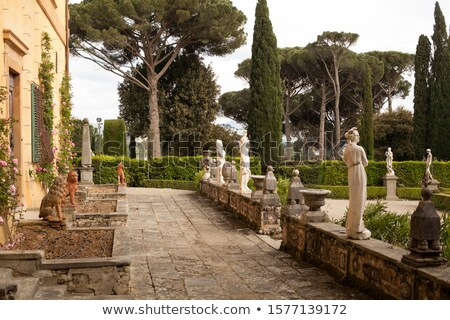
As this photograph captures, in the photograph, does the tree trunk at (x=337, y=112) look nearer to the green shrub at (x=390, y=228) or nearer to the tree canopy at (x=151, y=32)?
the tree canopy at (x=151, y=32)

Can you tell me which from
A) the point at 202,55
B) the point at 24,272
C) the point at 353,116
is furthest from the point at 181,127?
the point at 24,272

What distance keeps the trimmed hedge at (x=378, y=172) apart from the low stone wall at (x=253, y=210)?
10413mm

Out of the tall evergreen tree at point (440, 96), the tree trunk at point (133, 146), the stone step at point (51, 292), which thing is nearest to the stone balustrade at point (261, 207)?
the stone step at point (51, 292)

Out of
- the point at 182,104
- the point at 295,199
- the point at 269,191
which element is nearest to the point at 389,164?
the point at 182,104

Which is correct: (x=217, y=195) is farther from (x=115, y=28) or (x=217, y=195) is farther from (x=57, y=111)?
(x=115, y=28)

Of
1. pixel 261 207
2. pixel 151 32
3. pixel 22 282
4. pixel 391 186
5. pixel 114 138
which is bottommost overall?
pixel 391 186

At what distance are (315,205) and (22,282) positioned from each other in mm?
3852

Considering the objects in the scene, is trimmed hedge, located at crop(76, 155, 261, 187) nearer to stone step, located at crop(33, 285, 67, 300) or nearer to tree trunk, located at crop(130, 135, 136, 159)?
tree trunk, located at crop(130, 135, 136, 159)

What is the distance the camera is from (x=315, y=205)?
269 inches

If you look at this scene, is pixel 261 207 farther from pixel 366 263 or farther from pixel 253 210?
pixel 366 263

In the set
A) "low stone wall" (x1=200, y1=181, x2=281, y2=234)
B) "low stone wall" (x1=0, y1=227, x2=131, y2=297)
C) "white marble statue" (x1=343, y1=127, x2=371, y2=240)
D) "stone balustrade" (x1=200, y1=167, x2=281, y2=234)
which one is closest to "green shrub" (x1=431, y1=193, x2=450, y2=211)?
"low stone wall" (x1=200, y1=181, x2=281, y2=234)

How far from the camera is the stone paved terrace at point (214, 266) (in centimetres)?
509

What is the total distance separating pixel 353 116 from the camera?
36062 mm

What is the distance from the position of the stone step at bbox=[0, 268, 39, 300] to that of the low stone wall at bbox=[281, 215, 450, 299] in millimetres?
2867
